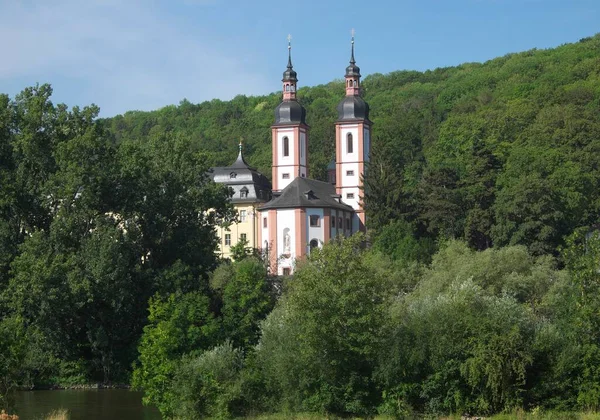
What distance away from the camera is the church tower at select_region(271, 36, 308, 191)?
254ft

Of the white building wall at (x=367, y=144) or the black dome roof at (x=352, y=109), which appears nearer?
the white building wall at (x=367, y=144)

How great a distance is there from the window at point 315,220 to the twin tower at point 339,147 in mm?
4843

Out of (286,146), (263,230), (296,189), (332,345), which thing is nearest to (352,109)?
(286,146)

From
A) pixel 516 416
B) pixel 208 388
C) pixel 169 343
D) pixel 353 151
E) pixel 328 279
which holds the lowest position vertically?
pixel 516 416

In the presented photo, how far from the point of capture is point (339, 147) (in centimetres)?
7769

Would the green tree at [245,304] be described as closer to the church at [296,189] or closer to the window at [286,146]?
the church at [296,189]

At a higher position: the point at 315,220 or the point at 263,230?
the point at 315,220

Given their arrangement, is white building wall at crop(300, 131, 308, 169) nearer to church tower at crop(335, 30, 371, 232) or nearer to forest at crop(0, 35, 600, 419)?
church tower at crop(335, 30, 371, 232)

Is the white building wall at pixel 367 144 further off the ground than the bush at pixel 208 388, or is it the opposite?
the white building wall at pixel 367 144

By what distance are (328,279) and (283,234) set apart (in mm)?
37306

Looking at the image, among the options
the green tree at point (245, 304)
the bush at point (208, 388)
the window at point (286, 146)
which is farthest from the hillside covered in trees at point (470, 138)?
the bush at point (208, 388)

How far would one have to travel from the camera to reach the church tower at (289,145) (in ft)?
254

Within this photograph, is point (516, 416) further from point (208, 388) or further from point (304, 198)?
point (304, 198)

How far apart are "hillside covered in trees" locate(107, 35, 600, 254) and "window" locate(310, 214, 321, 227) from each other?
3476 mm
